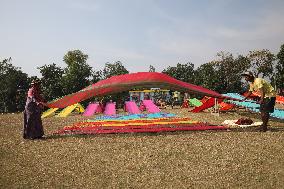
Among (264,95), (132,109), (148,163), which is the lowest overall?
(148,163)

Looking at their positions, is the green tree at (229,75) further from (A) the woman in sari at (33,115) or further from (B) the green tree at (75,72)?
(A) the woman in sari at (33,115)

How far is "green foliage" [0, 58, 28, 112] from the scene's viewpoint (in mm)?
54781

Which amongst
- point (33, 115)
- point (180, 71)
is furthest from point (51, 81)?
point (180, 71)

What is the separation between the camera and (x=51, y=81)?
61.4 meters

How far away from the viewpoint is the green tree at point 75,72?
63.8 meters

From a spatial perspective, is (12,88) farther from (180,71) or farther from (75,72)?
(180,71)

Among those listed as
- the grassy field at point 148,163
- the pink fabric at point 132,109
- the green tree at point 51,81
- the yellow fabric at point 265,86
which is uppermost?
the green tree at point 51,81

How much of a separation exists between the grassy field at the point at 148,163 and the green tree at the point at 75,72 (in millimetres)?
55821

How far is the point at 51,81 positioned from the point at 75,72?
9.57 meters

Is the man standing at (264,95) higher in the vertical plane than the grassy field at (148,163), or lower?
higher

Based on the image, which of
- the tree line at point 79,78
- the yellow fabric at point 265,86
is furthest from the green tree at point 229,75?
the yellow fabric at point 265,86

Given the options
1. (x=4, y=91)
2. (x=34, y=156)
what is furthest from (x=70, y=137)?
(x=4, y=91)

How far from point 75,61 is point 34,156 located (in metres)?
70.6

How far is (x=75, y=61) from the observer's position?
2950 inches
